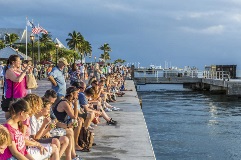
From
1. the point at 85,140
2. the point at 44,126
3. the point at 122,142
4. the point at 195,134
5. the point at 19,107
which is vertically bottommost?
the point at 195,134

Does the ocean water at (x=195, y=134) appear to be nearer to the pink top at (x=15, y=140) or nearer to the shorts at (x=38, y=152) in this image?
the shorts at (x=38, y=152)

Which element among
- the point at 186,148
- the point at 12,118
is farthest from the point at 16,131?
the point at 186,148

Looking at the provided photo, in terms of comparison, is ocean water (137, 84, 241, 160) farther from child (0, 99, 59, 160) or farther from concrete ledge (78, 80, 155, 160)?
child (0, 99, 59, 160)

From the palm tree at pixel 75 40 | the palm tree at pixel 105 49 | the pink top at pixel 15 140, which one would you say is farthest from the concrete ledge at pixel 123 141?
the palm tree at pixel 105 49

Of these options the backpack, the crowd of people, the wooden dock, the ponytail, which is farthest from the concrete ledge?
the wooden dock

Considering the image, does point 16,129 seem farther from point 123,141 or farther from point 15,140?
point 123,141

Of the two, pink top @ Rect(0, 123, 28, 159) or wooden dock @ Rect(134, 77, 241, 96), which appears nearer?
pink top @ Rect(0, 123, 28, 159)

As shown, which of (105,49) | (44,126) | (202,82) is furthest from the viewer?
(105,49)

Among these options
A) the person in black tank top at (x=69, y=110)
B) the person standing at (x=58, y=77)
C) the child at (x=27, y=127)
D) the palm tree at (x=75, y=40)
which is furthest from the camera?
the palm tree at (x=75, y=40)

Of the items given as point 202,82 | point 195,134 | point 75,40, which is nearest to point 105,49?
point 75,40

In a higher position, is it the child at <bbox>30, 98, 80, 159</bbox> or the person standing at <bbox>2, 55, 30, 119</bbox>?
the person standing at <bbox>2, 55, 30, 119</bbox>

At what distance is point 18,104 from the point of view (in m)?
4.99

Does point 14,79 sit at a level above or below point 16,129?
above

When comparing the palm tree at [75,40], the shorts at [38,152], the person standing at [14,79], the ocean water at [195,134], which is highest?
the palm tree at [75,40]
